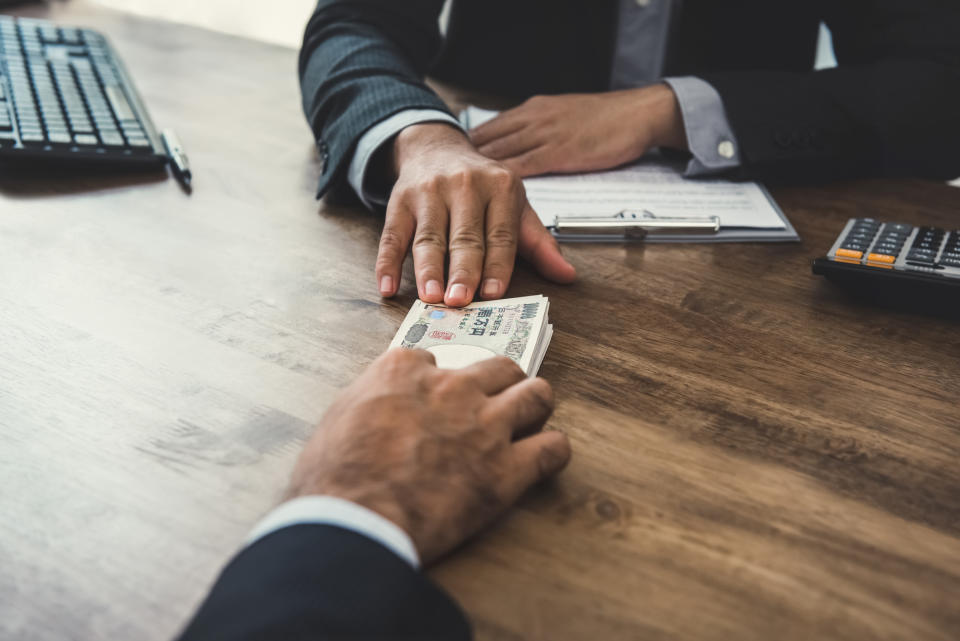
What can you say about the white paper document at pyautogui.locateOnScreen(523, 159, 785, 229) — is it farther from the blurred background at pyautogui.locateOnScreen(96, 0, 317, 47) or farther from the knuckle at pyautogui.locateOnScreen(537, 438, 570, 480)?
the blurred background at pyautogui.locateOnScreen(96, 0, 317, 47)

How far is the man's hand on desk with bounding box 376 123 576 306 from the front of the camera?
79 centimetres

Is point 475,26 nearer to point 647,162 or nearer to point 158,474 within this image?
point 647,162

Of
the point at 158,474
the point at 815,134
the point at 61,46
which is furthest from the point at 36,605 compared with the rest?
the point at 61,46

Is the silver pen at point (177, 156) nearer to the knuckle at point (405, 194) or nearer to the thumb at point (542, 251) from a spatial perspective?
the knuckle at point (405, 194)

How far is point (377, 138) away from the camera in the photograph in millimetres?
1010

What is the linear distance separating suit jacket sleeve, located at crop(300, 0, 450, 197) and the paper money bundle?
1.12 feet

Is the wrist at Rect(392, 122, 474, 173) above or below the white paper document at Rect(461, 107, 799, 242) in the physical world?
above

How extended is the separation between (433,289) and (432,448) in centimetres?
28

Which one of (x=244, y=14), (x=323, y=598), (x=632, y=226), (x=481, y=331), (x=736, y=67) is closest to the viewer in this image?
(x=323, y=598)

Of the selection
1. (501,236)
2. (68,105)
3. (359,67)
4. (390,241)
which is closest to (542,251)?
(501,236)

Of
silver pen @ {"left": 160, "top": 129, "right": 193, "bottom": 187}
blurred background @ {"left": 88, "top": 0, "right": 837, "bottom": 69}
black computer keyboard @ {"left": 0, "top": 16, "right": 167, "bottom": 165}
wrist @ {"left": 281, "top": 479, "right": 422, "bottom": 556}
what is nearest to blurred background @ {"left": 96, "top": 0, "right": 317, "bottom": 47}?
blurred background @ {"left": 88, "top": 0, "right": 837, "bottom": 69}

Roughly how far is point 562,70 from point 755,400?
100 cm

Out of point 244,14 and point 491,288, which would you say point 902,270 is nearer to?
point 491,288

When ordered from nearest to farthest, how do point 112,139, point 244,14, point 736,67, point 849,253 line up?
1. point 849,253
2. point 112,139
3. point 736,67
4. point 244,14
